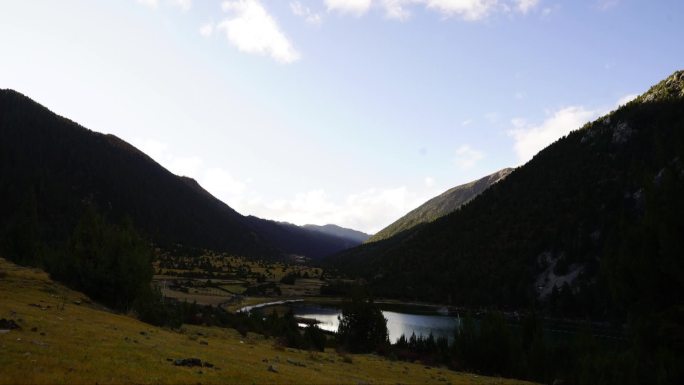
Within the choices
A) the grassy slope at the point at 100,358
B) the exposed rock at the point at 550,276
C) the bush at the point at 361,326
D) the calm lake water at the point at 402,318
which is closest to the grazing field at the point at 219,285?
the calm lake water at the point at 402,318

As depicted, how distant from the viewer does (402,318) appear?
138250 mm

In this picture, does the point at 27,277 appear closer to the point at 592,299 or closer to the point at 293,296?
the point at 293,296

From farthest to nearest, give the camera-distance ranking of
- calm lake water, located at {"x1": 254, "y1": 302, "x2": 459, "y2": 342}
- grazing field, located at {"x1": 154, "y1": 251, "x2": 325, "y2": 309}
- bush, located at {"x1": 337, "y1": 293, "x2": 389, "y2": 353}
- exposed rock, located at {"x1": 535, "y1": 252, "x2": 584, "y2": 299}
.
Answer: exposed rock, located at {"x1": 535, "y1": 252, "x2": 584, "y2": 299} < grazing field, located at {"x1": 154, "y1": 251, "x2": 325, "y2": 309} < calm lake water, located at {"x1": 254, "y1": 302, "x2": 459, "y2": 342} < bush, located at {"x1": 337, "y1": 293, "x2": 389, "y2": 353}

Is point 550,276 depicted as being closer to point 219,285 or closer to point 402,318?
point 402,318

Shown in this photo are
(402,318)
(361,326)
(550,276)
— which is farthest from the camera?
(550,276)

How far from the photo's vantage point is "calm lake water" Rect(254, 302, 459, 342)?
11400cm

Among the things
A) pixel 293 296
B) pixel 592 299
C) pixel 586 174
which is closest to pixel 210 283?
pixel 293 296

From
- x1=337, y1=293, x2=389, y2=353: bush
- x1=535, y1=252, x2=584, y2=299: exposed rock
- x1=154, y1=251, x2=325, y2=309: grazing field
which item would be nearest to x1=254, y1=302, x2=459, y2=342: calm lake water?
x1=154, y1=251, x2=325, y2=309: grazing field

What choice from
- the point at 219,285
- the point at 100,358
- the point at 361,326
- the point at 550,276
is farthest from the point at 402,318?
the point at 100,358

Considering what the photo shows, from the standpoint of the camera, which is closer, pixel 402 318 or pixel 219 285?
pixel 402 318

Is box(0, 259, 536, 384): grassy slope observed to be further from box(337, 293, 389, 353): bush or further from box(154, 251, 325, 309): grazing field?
box(154, 251, 325, 309): grazing field

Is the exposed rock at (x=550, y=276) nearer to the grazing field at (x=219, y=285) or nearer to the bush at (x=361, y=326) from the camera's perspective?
the grazing field at (x=219, y=285)

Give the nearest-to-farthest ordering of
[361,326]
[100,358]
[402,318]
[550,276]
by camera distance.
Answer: [100,358] < [361,326] < [402,318] < [550,276]

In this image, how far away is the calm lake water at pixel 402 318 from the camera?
11400 cm
